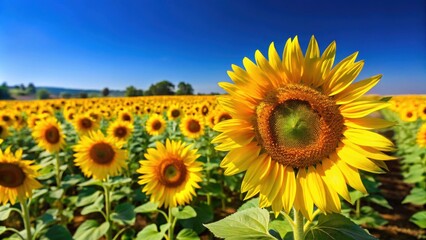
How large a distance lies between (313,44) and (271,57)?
0.74ft

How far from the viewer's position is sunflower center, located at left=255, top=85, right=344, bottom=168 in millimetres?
1774

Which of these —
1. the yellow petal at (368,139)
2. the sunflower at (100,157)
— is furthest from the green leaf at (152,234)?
the yellow petal at (368,139)

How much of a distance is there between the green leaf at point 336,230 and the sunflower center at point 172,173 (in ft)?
→ 7.54

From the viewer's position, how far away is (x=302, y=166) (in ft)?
5.98

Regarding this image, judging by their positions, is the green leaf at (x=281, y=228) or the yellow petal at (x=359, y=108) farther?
the green leaf at (x=281, y=228)

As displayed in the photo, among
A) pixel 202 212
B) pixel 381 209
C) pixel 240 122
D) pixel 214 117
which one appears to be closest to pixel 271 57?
pixel 240 122

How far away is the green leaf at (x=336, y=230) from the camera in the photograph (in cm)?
169

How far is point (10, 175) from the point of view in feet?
12.4

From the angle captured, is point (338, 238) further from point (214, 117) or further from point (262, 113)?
point (214, 117)

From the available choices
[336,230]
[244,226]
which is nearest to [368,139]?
[336,230]

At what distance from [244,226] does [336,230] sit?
517 mm

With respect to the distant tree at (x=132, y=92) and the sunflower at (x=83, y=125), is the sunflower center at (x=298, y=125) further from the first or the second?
the distant tree at (x=132, y=92)

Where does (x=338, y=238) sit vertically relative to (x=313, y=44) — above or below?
below

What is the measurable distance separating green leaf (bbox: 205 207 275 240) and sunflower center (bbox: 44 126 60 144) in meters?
5.70
